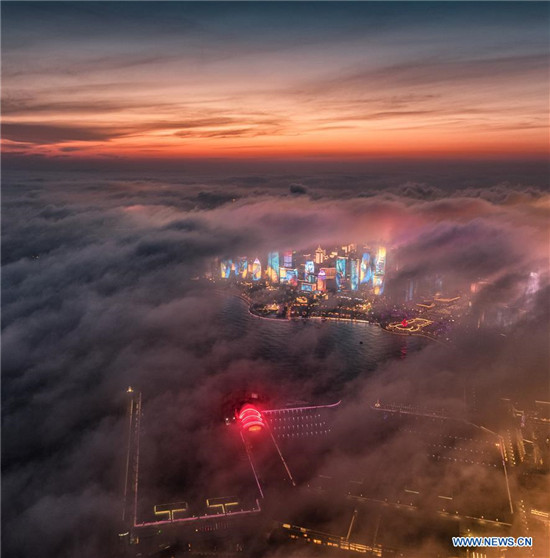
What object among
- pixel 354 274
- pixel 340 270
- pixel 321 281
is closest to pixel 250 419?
pixel 321 281

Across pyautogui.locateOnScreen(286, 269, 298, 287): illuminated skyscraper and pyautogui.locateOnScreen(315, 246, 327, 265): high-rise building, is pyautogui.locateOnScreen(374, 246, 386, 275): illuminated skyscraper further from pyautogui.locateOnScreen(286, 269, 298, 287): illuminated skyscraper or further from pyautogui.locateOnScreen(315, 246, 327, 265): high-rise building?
pyautogui.locateOnScreen(286, 269, 298, 287): illuminated skyscraper

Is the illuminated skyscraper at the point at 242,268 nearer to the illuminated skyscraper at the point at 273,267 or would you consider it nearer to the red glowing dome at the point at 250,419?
the illuminated skyscraper at the point at 273,267

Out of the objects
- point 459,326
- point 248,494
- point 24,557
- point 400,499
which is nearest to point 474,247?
point 459,326

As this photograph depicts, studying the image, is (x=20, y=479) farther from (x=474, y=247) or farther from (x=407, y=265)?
(x=474, y=247)

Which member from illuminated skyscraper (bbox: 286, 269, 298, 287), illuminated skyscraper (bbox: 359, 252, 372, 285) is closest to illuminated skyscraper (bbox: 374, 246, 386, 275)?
illuminated skyscraper (bbox: 359, 252, 372, 285)

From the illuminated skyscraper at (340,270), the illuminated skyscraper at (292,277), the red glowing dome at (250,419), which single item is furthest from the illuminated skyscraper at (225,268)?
the red glowing dome at (250,419)

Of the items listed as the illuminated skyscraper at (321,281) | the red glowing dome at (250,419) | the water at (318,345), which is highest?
the illuminated skyscraper at (321,281)

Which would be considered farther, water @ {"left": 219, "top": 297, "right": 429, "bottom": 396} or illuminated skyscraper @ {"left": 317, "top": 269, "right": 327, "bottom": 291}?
illuminated skyscraper @ {"left": 317, "top": 269, "right": 327, "bottom": 291}

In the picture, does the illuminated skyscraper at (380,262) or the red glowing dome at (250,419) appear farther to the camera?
the illuminated skyscraper at (380,262)
